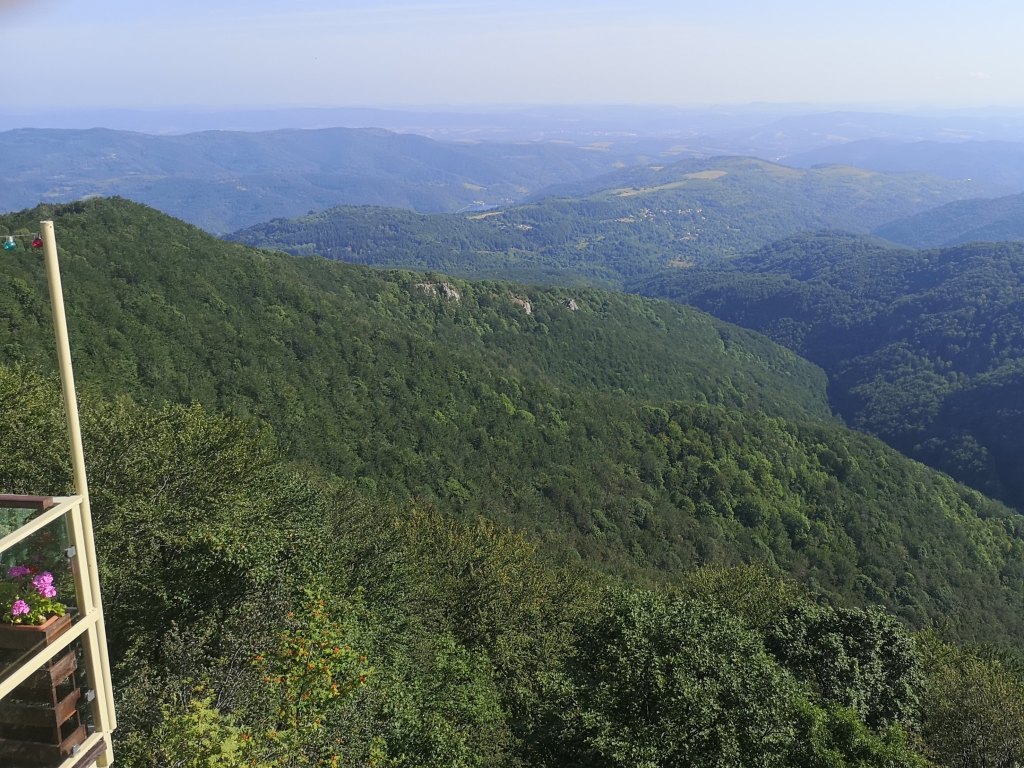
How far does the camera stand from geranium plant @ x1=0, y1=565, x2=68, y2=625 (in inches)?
239

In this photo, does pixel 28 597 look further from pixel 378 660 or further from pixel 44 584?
pixel 378 660

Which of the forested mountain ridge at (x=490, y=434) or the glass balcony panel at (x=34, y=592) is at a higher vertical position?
the glass balcony panel at (x=34, y=592)

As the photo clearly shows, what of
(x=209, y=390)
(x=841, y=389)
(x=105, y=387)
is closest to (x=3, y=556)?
(x=105, y=387)

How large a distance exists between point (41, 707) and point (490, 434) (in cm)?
7758

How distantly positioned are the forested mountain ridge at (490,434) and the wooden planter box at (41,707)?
48.4m

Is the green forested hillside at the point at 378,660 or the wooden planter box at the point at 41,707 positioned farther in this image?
the green forested hillside at the point at 378,660

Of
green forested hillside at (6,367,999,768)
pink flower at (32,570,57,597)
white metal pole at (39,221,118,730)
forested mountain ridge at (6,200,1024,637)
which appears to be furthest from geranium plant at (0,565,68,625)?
forested mountain ridge at (6,200,1024,637)

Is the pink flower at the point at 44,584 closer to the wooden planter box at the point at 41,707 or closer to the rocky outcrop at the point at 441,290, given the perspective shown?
the wooden planter box at the point at 41,707

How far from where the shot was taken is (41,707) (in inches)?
249

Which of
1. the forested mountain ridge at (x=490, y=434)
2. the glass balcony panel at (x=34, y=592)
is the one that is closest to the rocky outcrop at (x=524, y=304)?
the forested mountain ridge at (x=490, y=434)

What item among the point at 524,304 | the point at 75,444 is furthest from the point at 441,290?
the point at 75,444

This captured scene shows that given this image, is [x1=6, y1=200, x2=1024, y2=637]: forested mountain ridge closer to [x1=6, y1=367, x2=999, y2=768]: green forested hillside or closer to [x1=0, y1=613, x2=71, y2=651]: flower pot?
[x1=6, y1=367, x2=999, y2=768]: green forested hillside

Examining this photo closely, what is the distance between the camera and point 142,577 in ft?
59.5

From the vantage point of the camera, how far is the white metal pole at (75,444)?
678 cm
